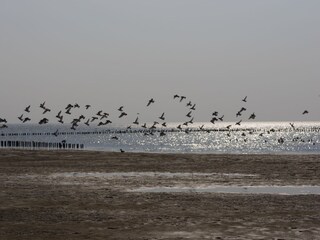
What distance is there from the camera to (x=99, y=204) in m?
24.8

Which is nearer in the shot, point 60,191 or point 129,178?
point 60,191

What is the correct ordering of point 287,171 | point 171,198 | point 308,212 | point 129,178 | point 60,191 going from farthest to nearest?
point 287,171 < point 129,178 < point 60,191 < point 171,198 < point 308,212

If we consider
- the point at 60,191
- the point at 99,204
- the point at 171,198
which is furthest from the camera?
the point at 60,191

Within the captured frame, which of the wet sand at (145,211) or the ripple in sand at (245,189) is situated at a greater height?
the wet sand at (145,211)

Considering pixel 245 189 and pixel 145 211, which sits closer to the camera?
pixel 145 211

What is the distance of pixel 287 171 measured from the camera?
44.9 metres

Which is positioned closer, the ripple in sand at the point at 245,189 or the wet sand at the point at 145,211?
the wet sand at the point at 145,211

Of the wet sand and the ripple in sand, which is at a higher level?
the wet sand

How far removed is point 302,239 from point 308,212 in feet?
18.9

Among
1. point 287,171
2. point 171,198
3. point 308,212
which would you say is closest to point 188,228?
point 308,212

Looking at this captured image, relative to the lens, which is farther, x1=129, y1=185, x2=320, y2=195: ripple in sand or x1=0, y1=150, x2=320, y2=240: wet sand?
x1=129, y1=185, x2=320, y2=195: ripple in sand

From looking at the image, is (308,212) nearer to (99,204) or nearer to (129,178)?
(99,204)

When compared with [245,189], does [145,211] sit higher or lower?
higher

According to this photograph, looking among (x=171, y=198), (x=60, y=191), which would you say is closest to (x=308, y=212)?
(x=171, y=198)
